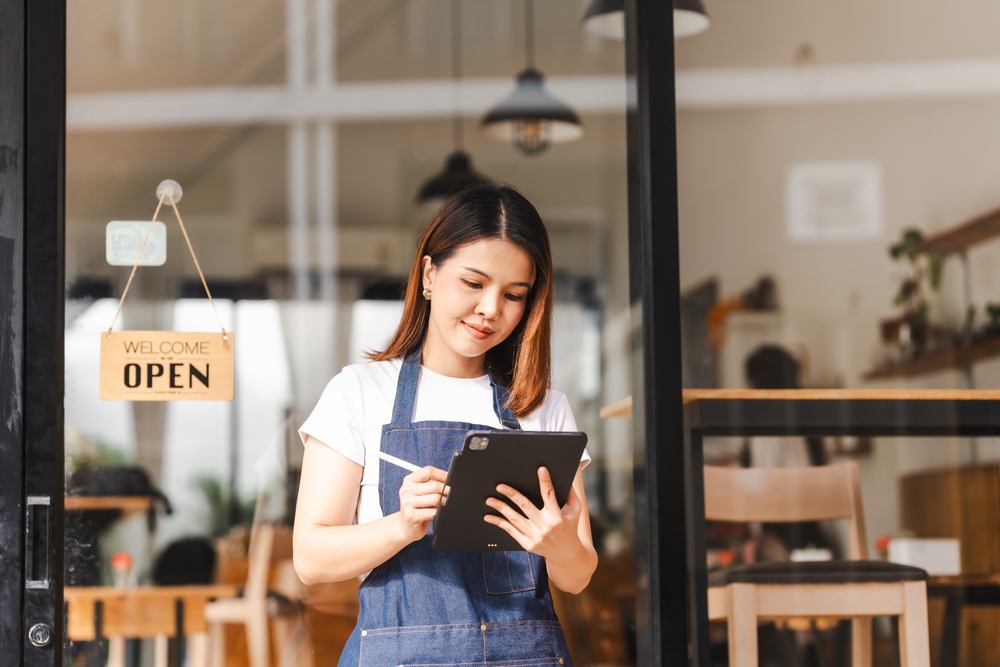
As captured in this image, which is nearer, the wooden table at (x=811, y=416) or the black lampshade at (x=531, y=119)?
the wooden table at (x=811, y=416)

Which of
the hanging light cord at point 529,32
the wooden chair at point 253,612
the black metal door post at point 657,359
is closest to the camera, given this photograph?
the black metal door post at point 657,359

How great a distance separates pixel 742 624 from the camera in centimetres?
213

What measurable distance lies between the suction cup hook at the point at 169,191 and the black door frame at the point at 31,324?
347 millimetres

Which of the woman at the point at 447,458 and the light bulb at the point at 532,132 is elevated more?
the light bulb at the point at 532,132

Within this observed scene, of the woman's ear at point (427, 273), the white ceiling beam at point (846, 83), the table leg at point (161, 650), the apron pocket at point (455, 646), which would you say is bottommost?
the table leg at point (161, 650)

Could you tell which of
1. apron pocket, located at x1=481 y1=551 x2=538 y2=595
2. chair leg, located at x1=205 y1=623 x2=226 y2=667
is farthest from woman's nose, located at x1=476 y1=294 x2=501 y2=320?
chair leg, located at x1=205 y1=623 x2=226 y2=667

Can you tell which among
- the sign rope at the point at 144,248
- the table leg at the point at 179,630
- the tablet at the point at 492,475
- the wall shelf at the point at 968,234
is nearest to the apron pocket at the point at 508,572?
the tablet at the point at 492,475

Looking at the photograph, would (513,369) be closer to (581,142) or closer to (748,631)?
(748,631)

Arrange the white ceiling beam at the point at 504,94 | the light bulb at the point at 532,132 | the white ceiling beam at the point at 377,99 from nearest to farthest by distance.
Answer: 1. the white ceiling beam at the point at 504,94
2. the light bulb at the point at 532,132
3. the white ceiling beam at the point at 377,99

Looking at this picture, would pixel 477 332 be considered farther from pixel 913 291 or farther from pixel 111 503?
pixel 913 291

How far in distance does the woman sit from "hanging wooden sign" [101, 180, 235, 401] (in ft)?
1.35

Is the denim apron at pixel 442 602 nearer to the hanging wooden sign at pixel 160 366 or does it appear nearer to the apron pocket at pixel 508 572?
the apron pocket at pixel 508 572

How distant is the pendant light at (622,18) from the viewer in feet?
6.23

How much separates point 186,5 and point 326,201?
1.72m
